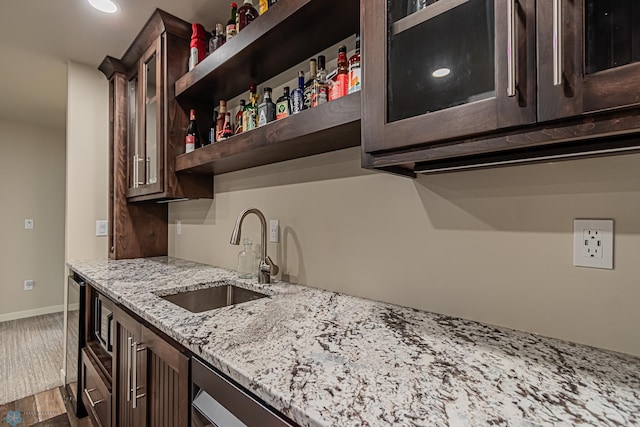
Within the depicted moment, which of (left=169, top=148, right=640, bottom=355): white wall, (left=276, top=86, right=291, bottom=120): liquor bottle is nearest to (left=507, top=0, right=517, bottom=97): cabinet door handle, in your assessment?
(left=169, top=148, right=640, bottom=355): white wall

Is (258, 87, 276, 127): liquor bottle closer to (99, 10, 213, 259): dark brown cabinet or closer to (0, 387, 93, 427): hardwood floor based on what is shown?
(99, 10, 213, 259): dark brown cabinet

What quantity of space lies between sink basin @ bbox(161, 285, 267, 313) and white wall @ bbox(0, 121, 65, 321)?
12.5 ft

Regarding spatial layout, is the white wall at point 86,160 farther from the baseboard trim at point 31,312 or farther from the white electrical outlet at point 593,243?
the white electrical outlet at point 593,243

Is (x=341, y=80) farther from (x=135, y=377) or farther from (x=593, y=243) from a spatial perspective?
(x=135, y=377)

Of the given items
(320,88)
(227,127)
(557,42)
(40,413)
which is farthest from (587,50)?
(40,413)

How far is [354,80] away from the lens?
1094 millimetres

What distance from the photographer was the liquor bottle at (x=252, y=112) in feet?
5.29

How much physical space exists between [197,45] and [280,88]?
62 centimetres

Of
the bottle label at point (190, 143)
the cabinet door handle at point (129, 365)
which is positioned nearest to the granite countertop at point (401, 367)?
the cabinet door handle at point (129, 365)

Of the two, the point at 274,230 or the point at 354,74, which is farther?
the point at 274,230

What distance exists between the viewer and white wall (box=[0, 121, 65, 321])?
3855 mm

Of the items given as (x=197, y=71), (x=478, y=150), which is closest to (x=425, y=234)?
(x=478, y=150)

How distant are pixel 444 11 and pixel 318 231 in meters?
0.94

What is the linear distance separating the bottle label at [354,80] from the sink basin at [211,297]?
A: 0.93 m
